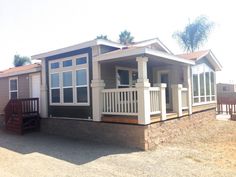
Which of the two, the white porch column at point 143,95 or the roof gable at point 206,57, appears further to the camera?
the roof gable at point 206,57

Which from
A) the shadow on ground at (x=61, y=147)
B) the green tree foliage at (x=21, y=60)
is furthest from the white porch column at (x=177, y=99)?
the green tree foliage at (x=21, y=60)

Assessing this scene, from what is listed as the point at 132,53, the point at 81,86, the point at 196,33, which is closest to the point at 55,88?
the point at 81,86

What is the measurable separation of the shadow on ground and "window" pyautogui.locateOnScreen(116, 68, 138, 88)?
10.6ft

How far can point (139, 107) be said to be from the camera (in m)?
7.95

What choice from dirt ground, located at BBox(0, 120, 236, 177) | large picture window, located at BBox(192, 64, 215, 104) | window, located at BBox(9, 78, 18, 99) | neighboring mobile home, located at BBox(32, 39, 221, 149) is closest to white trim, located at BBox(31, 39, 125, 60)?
neighboring mobile home, located at BBox(32, 39, 221, 149)

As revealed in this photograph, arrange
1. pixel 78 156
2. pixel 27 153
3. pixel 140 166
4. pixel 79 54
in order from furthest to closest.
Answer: pixel 79 54 < pixel 27 153 < pixel 78 156 < pixel 140 166

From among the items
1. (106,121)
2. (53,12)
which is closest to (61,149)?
(106,121)

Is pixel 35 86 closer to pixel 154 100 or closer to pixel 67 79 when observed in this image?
pixel 67 79

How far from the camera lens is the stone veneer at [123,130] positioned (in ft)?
26.0

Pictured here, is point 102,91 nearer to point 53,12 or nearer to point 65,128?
point 65,128

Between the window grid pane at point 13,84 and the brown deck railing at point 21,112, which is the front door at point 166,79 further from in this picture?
the window grid pane at point 13,84

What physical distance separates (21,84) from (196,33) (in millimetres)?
21787

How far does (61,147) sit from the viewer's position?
27.1ft

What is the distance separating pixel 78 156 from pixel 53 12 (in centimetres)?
793
